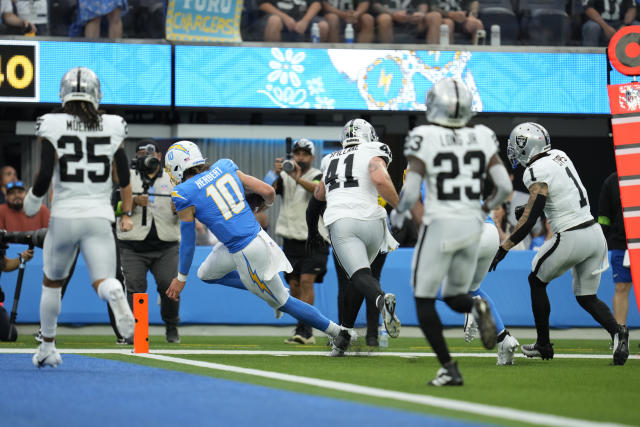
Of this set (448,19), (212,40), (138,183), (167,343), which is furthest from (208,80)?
(167,343)

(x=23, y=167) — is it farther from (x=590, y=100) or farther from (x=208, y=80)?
(x=590, y=100)

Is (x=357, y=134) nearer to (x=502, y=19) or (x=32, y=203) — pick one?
(x=32, y=203)

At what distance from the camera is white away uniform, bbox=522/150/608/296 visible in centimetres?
816

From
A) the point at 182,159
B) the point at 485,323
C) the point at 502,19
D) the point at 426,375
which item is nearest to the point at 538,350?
the point at 426,375

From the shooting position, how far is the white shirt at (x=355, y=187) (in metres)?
8.46

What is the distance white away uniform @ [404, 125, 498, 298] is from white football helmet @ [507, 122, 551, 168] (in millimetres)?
1981

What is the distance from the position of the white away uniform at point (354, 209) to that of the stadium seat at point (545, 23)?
8.71 m

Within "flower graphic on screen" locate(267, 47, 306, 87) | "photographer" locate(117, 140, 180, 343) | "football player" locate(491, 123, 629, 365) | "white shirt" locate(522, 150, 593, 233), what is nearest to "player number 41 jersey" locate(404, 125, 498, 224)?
"football player" locate(491, 123, 629, 365)

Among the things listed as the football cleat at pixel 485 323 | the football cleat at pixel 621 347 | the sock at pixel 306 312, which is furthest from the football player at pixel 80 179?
the football cleat at pixel 621 347

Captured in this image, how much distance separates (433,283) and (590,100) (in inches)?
422

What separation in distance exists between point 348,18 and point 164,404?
11.9 m

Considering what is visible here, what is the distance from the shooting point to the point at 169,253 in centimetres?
1114

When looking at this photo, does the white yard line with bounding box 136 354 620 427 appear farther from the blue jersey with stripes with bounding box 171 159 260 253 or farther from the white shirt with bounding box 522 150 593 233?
the white shirt with bounding box 522 150 593 233

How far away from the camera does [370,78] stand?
52.2 feet
